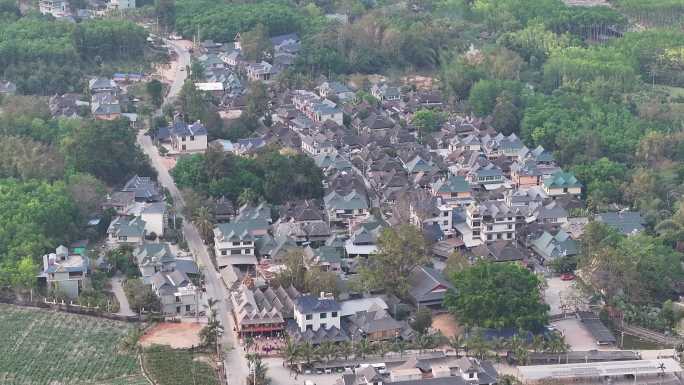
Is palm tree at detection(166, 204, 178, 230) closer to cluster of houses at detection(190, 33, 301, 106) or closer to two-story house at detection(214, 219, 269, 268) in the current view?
two-story house at detection(214, 219, 269, 268)

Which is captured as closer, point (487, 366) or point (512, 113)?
point (487, 366)

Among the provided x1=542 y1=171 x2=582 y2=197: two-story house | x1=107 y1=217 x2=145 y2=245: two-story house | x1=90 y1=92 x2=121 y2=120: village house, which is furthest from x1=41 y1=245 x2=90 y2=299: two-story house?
x1=542 y1=171 x2=582 y2=197: two-story house

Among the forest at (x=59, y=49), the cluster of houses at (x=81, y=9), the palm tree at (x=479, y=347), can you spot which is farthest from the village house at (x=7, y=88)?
the palm tree at (x=479, y=347)

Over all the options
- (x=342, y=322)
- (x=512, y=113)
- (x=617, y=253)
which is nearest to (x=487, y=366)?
(x=342, y=322)

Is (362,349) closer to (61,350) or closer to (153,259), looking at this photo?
(61,350)

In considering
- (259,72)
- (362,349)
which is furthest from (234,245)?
(259,72)

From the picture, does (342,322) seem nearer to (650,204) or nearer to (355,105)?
(650,204)
